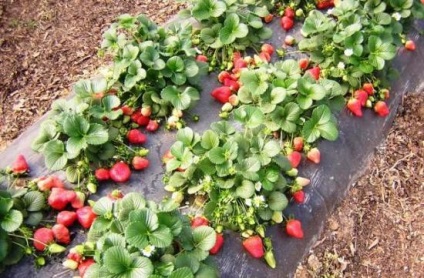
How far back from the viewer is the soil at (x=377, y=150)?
293 cm

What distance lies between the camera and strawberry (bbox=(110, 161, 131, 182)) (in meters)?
2.54

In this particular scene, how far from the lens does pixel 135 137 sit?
2.70 metres

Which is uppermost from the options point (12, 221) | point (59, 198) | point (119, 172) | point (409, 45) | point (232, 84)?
point (12, 221)

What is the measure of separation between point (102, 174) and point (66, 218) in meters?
0.29

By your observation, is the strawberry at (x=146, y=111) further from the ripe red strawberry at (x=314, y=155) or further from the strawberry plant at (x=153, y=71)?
the ripe red strawberry at (x=314, y=155)

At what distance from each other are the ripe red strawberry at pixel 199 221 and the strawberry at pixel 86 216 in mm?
423

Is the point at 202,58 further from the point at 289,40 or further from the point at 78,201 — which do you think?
the point at 78,201

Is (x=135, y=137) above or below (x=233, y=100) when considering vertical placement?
above

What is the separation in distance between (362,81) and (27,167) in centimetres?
194

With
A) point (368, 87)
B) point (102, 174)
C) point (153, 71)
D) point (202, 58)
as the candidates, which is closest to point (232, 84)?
point (202, 58)

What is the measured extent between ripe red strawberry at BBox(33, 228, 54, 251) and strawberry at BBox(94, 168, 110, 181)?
361 mm

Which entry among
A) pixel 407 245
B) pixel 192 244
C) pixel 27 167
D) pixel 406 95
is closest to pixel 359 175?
pixel 407 245

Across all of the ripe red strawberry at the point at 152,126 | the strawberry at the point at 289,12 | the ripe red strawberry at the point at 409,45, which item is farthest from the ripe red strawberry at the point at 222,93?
the ripe red strawberry at the point at 409,45

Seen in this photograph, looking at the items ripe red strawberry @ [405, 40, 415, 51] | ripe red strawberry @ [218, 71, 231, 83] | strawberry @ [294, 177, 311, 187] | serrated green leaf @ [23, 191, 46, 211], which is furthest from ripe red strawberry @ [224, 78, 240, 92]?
ripe red strawberry @ [405, 40, 415, 51]
